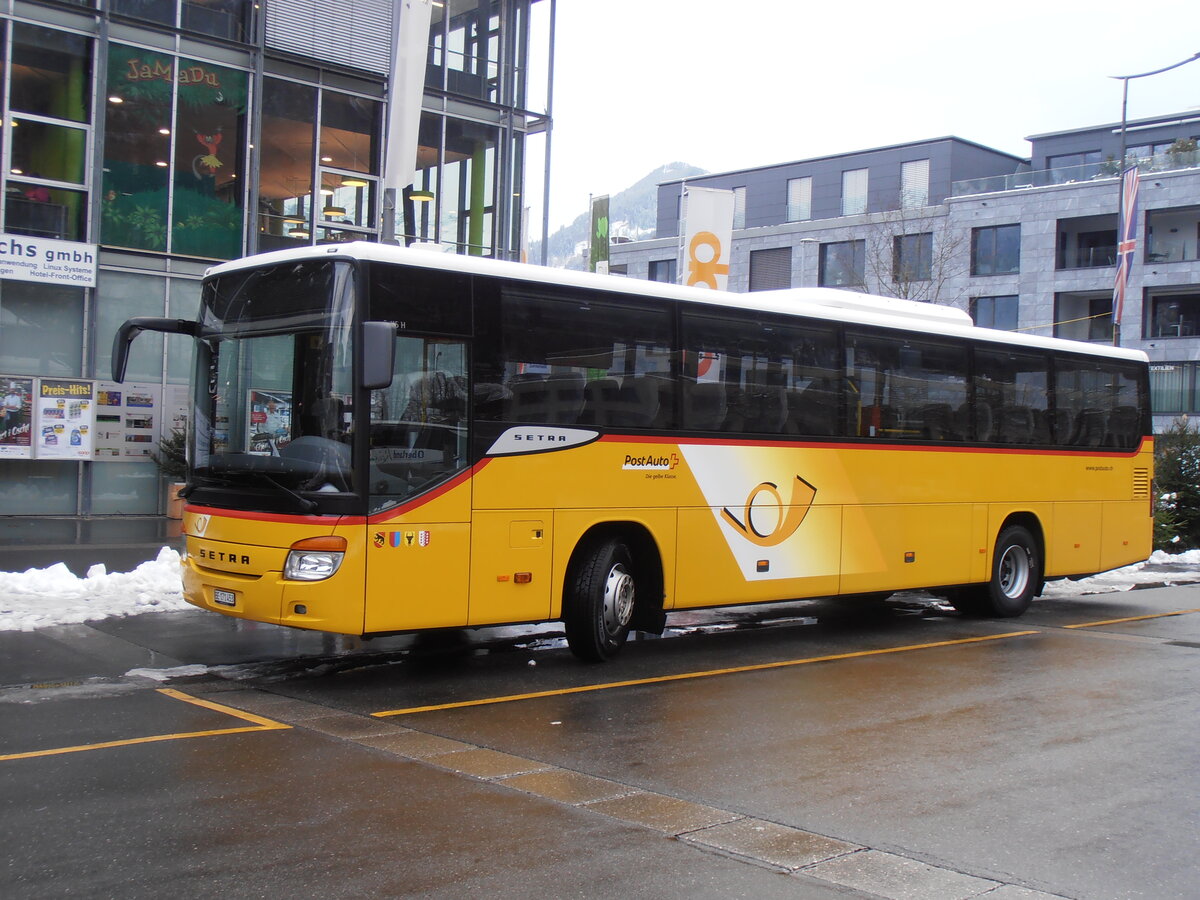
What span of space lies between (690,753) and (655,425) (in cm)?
380

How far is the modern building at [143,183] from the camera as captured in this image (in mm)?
20281

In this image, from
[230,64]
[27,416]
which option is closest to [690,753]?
[27,416]

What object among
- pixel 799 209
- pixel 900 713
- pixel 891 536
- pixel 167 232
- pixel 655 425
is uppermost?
pixel 799 209

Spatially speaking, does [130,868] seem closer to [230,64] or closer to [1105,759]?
[1105,759]

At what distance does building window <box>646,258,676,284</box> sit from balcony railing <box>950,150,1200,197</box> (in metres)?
16.4

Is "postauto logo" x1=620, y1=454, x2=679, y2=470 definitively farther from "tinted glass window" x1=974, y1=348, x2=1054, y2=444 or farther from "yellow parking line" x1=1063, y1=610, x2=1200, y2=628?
"yellow parking line" x1=1063, y1=610, x2=1200, y2=628

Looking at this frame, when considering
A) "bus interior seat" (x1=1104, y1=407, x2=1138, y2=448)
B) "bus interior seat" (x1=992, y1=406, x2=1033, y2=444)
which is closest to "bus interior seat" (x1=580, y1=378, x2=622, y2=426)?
"bus interior seat" (x1=992, y1=406, x2=1033, y2=444)

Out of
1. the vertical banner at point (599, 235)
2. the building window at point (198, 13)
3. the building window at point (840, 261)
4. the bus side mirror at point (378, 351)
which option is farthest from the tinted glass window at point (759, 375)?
the building window at point (840, 261)

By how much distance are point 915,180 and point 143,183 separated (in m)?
44.3

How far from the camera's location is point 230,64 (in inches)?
885

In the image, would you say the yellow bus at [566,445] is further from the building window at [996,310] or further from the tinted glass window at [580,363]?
the building window at [996,310]

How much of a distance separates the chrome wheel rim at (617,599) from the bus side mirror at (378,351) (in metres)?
3.01

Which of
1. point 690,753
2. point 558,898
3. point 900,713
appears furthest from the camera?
point 900,713

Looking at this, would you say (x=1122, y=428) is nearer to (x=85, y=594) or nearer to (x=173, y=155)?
(x=85, y=594)
